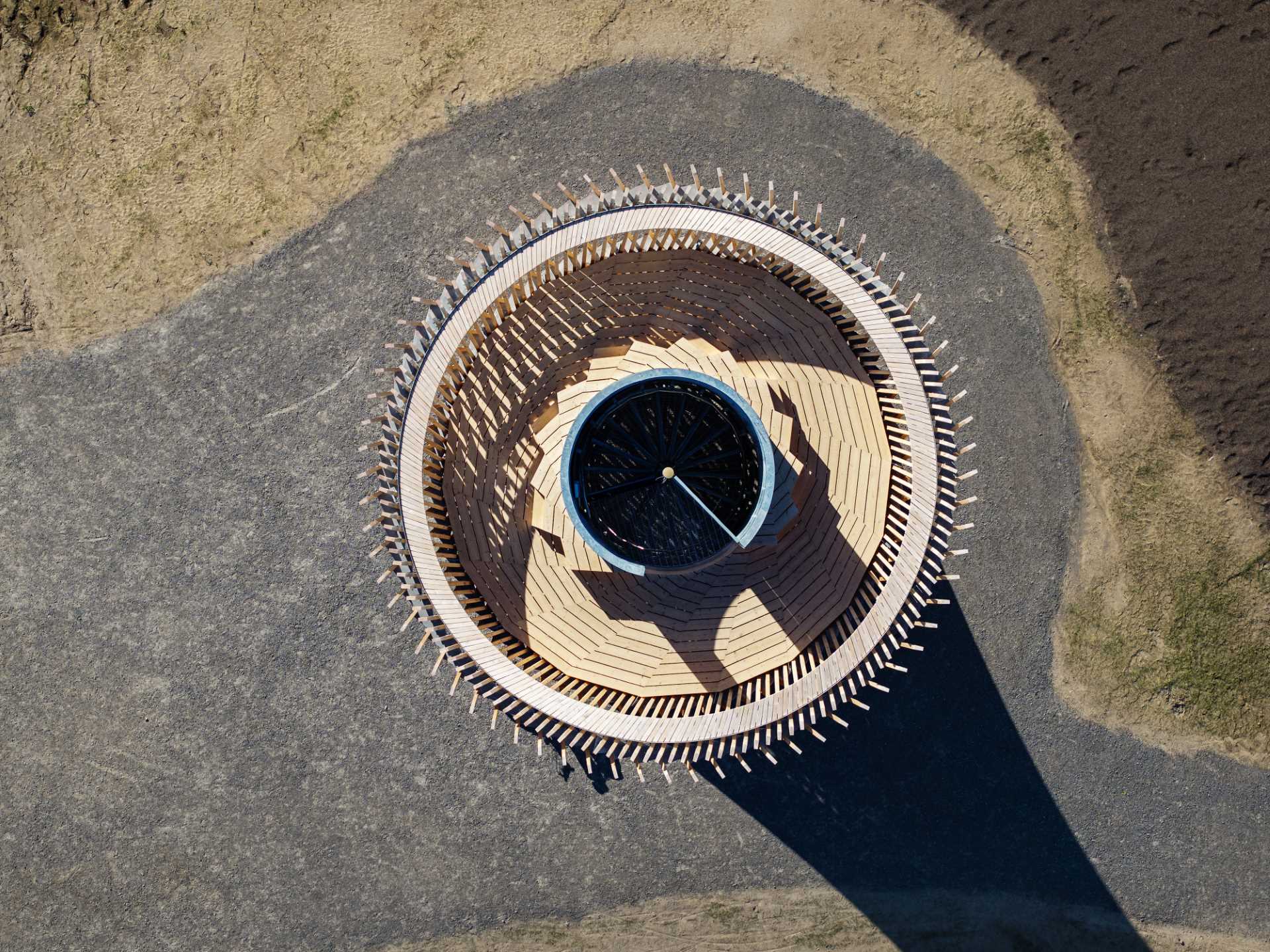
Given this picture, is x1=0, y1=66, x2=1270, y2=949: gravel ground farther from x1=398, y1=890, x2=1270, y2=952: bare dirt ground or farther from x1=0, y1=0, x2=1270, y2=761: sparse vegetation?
x1=0, y1=0, x2=1270, y2=761: sparse vegetation

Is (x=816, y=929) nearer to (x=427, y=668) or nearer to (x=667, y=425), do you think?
(x=427, y=668)

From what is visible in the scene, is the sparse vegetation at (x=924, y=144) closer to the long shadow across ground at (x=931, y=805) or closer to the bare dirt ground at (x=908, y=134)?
the bare dirt ground at (x=908, y=134)

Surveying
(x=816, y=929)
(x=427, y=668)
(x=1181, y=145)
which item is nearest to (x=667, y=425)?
(x=427, y=668)

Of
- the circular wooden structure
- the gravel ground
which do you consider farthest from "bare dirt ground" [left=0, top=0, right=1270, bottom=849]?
the circular wooden structure

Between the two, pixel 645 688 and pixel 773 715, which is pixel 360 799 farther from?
pixel 773 715

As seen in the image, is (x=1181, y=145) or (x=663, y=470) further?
(x=1181, y=145)

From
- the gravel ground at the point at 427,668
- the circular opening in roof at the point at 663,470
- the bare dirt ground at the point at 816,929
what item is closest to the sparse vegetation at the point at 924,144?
the gravel ground at the point at 427,668

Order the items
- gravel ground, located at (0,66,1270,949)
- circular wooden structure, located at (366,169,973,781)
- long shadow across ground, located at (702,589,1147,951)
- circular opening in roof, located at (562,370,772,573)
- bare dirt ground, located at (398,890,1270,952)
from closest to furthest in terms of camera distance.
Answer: circular opening in roof, located at (562,370,772,573) → circular wooden structure, located at (366,169,973,781) → long shadow across ground, located at (702,589,1147,951) → gravel ground, located at (0,66,1270,949) → bare dirt ground, located at (398,890,1270,952)
